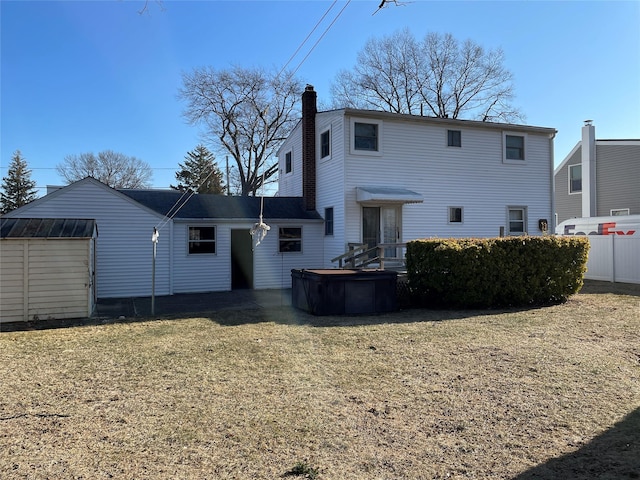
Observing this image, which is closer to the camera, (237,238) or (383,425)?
(383,425)

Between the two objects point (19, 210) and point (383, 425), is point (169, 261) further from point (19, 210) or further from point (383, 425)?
point (383, 425)

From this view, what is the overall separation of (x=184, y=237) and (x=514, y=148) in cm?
1263

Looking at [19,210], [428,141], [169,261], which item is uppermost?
[428,141]

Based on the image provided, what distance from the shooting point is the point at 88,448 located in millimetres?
3572

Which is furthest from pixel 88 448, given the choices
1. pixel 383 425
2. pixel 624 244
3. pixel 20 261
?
pixel 624 244

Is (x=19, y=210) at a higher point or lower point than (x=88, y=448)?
higher

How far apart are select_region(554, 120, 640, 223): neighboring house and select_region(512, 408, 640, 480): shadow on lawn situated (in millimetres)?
22375

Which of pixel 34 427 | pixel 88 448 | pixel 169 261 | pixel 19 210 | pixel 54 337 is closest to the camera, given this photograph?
pixel 88 448

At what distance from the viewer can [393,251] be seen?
15.1 metres

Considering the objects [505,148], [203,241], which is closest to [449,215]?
[505,148]

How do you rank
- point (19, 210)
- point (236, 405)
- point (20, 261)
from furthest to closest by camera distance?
point (19, 210)
point (20, 261)
point (236, 405)

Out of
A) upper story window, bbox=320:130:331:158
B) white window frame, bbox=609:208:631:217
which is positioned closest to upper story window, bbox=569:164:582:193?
white window frame, bbox=609:208:631:217

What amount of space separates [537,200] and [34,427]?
57.2ft

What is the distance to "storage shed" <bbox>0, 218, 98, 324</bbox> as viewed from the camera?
9.28 meters
